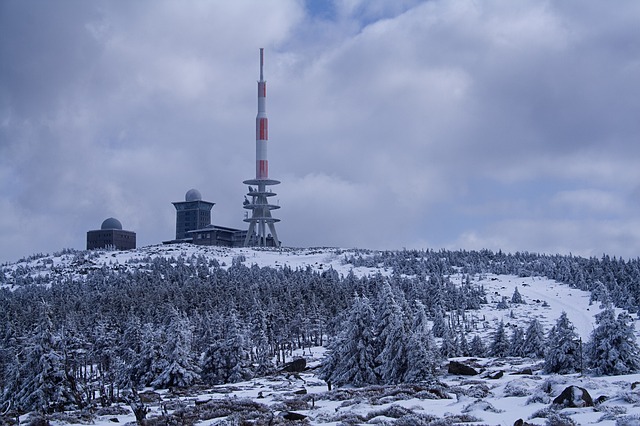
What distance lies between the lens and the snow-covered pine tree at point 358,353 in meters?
54.6

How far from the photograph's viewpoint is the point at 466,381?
51594 millimetres

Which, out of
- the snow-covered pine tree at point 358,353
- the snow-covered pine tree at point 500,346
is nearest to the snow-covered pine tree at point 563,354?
the snow-covered pine tree at point 358,353

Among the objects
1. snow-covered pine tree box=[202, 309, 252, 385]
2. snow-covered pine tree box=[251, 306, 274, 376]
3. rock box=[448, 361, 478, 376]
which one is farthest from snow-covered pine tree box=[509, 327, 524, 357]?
snow-covered pine tree box=[202, 309, 252, 385]

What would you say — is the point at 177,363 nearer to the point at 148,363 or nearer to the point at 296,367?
the point at 148,363

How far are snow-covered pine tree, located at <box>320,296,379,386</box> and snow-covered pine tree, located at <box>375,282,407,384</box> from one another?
2.46ft

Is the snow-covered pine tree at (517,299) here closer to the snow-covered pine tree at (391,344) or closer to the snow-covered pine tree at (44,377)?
the snow-covered pine tree at (391,344)

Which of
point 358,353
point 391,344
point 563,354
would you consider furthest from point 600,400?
point 358,353

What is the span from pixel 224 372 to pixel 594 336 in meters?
36.7

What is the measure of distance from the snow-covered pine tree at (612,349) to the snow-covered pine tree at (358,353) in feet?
56.2

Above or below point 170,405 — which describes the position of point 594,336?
above

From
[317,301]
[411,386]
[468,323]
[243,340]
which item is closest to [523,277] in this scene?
[468,323]

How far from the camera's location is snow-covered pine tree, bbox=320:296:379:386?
179ft

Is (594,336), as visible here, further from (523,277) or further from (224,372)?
(523,277)

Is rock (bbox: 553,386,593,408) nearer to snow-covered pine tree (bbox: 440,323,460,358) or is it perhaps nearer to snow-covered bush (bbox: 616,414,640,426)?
snow-covered bush (bbox: 616,414,640,426)
